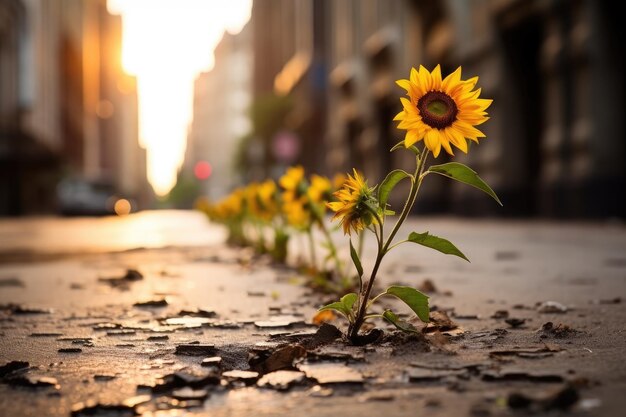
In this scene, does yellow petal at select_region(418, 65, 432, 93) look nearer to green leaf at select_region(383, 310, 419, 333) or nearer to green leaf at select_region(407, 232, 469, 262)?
green leaf at select_region(407, 232, 469, 262)

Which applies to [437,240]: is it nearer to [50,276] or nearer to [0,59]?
[50,276]

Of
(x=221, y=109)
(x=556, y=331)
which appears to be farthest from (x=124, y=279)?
(x=221, y=109)

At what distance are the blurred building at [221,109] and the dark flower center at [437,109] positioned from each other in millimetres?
115963

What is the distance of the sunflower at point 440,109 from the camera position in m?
2.45

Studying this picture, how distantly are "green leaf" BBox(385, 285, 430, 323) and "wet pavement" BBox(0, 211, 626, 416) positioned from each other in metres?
0.08

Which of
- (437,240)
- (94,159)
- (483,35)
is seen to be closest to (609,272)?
(437,240)

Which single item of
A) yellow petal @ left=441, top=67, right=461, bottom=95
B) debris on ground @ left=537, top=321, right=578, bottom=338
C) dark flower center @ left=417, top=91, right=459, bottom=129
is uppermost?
yellow petal @ left=441, top=67, right=461, bottom=95

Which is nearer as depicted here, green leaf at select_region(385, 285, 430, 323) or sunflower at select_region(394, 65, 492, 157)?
sunflower at select_region(394, 65, 492, 157)

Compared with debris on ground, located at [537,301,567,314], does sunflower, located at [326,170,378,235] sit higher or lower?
higher

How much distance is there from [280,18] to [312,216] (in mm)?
57138

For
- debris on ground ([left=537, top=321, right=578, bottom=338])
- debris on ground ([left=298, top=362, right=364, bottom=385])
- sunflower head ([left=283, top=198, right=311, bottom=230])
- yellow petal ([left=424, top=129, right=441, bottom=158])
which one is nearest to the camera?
debris on ground ([left=298, top=362, right=364, bottom=385])

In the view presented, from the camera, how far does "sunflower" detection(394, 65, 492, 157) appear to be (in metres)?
2.45

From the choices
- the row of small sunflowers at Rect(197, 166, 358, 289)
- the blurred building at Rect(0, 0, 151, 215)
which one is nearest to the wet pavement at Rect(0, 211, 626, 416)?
the row of small sunflowers at Rect(197, 166, 358, 289)

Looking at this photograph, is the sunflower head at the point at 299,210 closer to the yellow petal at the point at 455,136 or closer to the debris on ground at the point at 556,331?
the debris on ground at the point at 556,331
